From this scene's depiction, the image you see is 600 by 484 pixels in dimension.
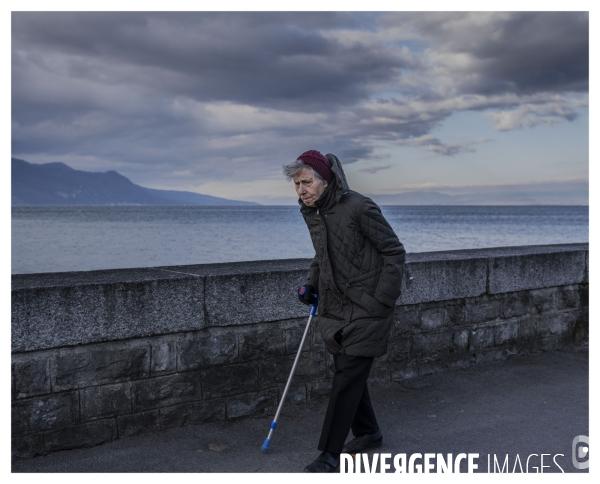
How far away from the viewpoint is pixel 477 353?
222 inches

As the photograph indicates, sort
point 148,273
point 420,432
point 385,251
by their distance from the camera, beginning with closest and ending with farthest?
point 385,251
point 420,432
point 148,273

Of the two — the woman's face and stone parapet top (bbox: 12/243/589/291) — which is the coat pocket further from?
stone parapet top (bbox: 12/243/589/291)

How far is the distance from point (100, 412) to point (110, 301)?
25.7 inches

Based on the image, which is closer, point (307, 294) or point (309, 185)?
point (309, 185)

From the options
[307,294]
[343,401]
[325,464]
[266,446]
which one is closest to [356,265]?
[307,294]

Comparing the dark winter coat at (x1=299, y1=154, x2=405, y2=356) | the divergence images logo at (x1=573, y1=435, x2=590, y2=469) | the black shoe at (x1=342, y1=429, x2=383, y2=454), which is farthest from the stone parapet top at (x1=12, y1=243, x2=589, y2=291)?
the divergence images logo at (x1=573, y1=435, x2=590, y2=469)

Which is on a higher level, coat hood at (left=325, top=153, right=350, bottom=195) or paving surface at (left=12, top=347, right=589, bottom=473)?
coat hood at (left=325, top=153, right=350, bottom=195)

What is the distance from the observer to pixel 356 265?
3457 millimetres

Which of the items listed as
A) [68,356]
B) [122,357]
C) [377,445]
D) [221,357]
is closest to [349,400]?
[377,445]

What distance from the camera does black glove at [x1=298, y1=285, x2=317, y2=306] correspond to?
3.71 m

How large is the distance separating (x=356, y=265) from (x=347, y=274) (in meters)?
0.07

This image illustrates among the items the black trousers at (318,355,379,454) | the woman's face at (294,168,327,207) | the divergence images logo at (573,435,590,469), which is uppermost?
the woman's face at (294,168,327,207)

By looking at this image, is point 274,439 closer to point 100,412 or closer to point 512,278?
point 100,412

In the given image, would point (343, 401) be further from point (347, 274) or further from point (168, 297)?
point (168, 297)
